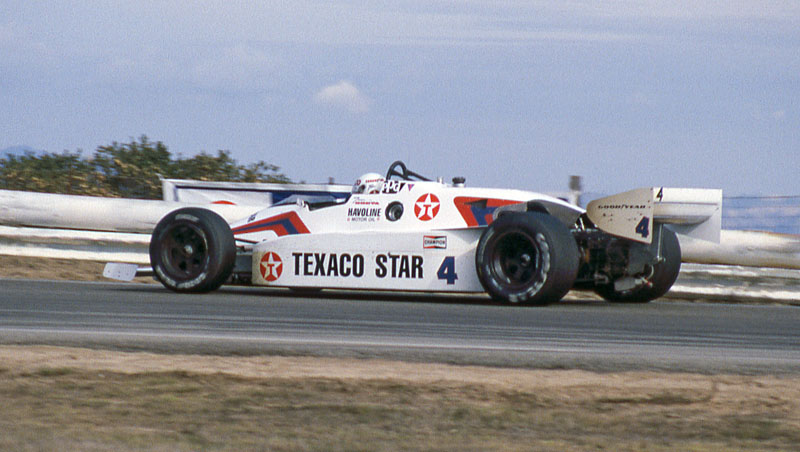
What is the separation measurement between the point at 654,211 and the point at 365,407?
533 cm

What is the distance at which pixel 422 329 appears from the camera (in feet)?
23.1

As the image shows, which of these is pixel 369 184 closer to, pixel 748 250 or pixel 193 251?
pixel 193 251

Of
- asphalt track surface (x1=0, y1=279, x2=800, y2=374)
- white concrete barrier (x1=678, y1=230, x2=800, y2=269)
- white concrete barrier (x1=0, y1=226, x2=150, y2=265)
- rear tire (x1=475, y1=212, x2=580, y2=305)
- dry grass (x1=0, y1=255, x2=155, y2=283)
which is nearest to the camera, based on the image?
asphalt track surface (x1=0, y1=279, x2=800, y2=374)

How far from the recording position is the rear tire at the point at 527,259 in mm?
8547

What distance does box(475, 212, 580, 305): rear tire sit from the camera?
8.55m

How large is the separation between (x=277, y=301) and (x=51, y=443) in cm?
575

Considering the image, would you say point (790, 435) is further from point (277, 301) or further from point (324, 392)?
point (277, 301)

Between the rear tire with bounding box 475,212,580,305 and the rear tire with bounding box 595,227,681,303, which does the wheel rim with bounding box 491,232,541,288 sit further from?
the rear tire with bounding box 595,227,681,303

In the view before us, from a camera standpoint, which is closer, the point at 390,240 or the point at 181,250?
the point at 390,240

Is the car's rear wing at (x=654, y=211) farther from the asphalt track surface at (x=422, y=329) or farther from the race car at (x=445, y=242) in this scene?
the asphalt track surface at (x=422, y=329)

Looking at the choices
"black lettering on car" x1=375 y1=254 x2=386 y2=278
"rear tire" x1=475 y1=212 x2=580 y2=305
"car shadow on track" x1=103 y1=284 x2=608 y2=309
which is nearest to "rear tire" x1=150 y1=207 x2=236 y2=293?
"car shadow on track" x1=103 y1=284 x2=608 y2=309

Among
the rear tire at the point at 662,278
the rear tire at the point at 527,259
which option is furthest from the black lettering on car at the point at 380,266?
the rear tire at the point at 662,278

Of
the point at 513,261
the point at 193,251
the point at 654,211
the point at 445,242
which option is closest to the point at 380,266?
the point at 445,242

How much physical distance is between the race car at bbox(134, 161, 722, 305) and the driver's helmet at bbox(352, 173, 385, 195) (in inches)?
0.5
